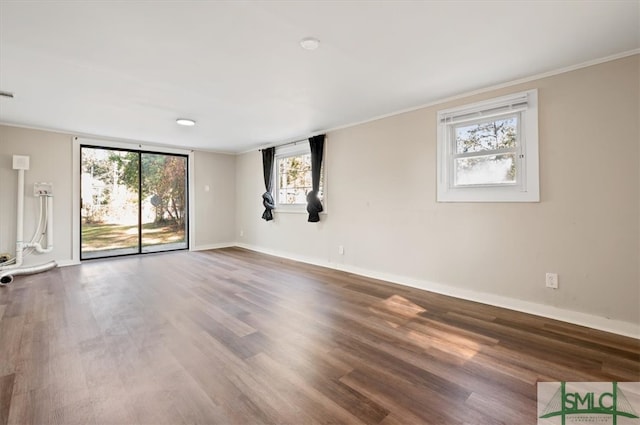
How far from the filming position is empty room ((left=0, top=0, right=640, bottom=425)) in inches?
68.1

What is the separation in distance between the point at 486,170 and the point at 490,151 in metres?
0.21

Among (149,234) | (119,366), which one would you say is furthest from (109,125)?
(119,366)

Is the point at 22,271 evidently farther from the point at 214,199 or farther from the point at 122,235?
the point at 214,199

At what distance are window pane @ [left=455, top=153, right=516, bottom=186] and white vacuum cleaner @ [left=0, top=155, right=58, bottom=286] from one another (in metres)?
6.10

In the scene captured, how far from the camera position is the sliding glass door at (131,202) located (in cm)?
548

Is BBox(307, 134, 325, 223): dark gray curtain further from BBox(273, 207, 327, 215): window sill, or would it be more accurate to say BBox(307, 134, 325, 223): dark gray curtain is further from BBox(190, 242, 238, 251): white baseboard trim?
BBox(190, 242, 238, 251): white baseboard trim

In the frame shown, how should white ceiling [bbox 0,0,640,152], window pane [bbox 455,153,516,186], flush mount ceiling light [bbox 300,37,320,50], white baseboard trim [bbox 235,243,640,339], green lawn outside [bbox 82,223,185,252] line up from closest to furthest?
1. white ceiling [bbox 0,0,640,152]
2. flush mount ceiling light [bbox 300,37,320,50]
3. white baseboard trim [bbox 235,243,640,339]
4. window pane [bbox 455,153,516,186]
5. green lawn outside [bbox 82,223,185,252]

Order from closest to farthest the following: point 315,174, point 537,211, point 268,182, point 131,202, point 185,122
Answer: point 537,211
point 185,122
point 315,174
point 131,202
point 268,182

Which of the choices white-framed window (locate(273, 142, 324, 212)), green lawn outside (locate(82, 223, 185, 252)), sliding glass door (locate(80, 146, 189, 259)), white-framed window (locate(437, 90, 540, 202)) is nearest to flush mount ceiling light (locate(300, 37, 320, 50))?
white-framed window (locate(437, 90, 540, 202))

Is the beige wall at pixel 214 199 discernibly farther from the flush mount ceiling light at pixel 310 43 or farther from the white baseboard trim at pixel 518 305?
the flush mount ceiling light at pixel 310 43

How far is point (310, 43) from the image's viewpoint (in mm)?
2219

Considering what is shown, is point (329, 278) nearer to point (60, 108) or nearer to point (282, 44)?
point (282, 44)

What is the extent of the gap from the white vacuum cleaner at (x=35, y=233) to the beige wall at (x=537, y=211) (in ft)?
15.8

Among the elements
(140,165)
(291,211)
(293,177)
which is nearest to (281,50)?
(293,177)
